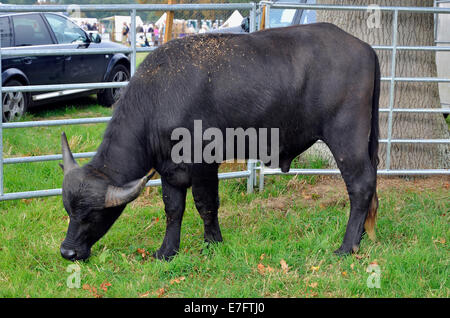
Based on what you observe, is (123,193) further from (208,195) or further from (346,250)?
(346,250)

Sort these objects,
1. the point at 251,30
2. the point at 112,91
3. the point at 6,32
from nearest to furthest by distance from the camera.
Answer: the point at 251,30 < the point at 6,32 < the point at 112,91

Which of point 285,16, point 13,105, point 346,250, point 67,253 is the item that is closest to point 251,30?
point 346,250

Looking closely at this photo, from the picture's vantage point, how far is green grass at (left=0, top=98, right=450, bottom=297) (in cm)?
445

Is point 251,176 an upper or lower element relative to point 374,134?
lower

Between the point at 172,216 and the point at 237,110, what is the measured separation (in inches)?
43.3

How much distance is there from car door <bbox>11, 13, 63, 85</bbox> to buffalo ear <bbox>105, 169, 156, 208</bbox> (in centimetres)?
640

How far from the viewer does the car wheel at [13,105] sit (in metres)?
9.33

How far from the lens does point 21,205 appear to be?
627cm

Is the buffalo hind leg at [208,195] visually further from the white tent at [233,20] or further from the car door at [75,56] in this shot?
the car door at [75,56]

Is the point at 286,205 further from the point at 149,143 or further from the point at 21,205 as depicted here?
the point at 21,205

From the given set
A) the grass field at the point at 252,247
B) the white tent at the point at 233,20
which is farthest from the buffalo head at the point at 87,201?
the white tent at the point at 233,20

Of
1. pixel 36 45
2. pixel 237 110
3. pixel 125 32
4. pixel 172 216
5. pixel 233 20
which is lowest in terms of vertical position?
pixel 172 216

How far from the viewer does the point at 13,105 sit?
31.3 feet

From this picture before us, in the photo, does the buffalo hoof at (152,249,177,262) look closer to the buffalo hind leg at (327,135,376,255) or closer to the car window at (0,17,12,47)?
the buffalo hind leg at (327,135,376,255)
